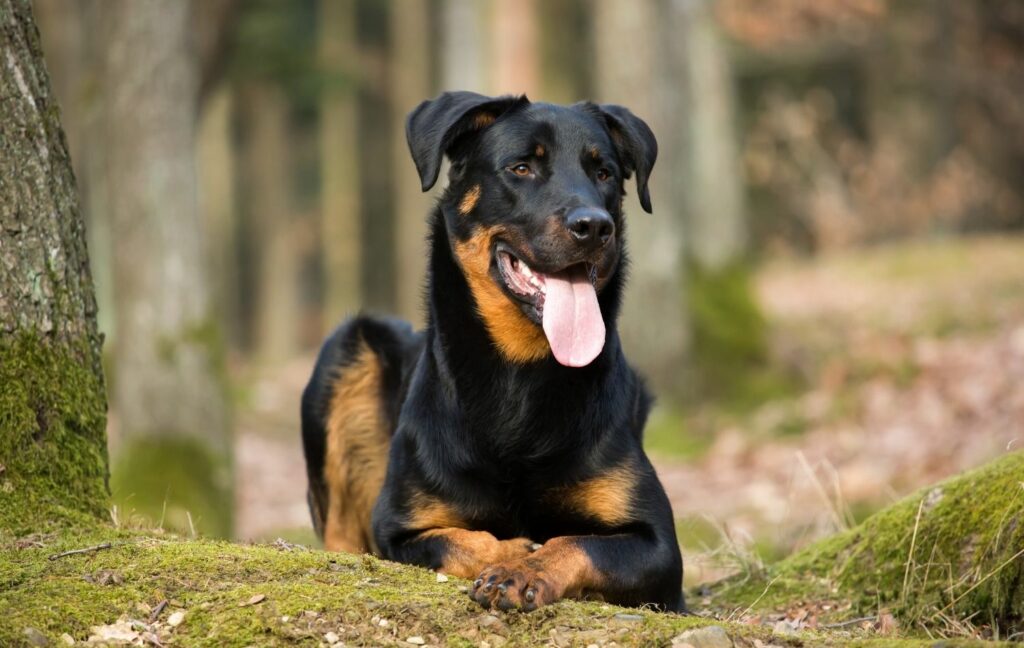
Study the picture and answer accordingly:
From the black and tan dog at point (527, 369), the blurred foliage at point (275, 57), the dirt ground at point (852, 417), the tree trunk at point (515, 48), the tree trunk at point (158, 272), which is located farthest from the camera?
the blurred foliage at point (275, 57)

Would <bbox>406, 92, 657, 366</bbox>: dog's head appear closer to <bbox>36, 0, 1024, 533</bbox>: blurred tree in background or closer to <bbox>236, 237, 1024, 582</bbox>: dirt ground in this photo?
<bbox>36, 0, 1024, 533</bbox>: blurred tree in background

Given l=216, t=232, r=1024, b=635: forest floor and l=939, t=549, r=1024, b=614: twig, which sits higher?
l=939, t=549, r=1024, b=614: twig

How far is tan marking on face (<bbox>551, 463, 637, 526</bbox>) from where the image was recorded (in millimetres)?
4449

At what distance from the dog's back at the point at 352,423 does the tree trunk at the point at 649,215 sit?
668 centimetres

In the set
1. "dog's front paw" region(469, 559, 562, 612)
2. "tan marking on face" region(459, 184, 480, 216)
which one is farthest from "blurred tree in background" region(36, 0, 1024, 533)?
"dog's front paw" region(469, 559, 562, 612)

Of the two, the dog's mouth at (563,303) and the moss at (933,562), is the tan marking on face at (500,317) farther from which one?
the moss at (933,562)

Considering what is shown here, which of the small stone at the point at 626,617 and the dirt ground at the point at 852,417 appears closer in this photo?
the small stone at the point at 626,617

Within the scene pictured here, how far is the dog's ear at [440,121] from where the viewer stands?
477 centimetres

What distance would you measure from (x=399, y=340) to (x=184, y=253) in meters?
3.37

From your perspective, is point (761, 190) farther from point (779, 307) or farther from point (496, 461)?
point (496, 461)

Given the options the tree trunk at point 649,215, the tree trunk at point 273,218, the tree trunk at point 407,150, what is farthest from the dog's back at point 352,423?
the tree trunk at point 273,218

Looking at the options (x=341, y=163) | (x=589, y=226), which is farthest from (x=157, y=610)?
(x=341, y=163)

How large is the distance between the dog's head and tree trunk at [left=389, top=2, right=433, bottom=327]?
17078 millimetres

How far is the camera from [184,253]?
904cm
